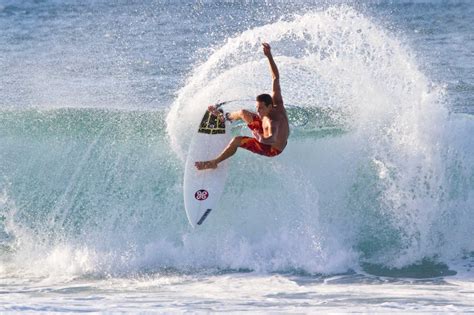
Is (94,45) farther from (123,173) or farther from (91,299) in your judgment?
(91,299)

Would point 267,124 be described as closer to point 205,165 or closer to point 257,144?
point 257,144

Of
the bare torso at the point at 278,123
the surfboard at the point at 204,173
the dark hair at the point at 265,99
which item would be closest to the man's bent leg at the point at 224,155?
the surfboard at the point at 204,173

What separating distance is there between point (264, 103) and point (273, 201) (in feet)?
8.10

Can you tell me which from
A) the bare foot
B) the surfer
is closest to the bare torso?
the surfer

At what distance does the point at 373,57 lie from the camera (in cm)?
1242

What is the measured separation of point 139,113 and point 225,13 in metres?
12.2

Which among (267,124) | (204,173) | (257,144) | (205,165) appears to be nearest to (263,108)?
(267,124)

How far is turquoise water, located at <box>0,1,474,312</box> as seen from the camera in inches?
421

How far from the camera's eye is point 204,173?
10.8m

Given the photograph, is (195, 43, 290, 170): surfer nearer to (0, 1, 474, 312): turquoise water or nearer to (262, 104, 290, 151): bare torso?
(262, 104, 290, 151): bare torso

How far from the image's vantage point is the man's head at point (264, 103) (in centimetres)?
991

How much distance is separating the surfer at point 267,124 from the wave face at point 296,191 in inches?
55.7

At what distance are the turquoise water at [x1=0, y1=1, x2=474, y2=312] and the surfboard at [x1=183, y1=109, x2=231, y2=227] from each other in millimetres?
694

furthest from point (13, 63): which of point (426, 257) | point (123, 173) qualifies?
point (426, 257)
